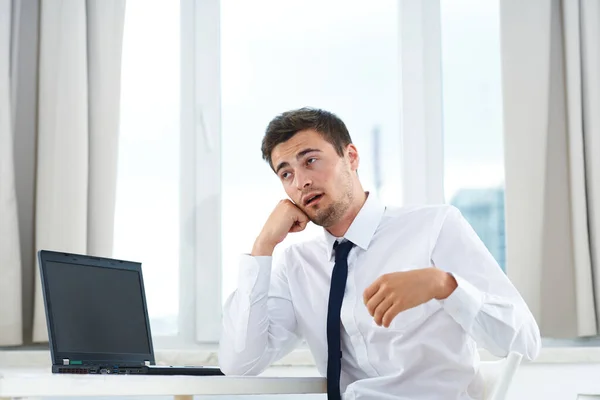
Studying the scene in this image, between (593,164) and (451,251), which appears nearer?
(451,251)

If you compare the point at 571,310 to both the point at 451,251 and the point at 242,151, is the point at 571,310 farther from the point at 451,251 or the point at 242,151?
the point at 242,151

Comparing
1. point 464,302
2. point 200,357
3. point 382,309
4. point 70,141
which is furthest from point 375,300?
point 70,141

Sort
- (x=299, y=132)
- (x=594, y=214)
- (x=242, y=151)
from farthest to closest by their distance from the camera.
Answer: (x=242, y=151)
(x=594, y=214)
(x=299, y=132)

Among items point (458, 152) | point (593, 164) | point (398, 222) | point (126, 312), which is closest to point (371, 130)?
point (458, 152)

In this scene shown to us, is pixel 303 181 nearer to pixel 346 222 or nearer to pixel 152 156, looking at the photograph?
pixel 346 222

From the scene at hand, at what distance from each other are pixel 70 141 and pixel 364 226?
113 cm

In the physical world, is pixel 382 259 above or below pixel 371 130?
below

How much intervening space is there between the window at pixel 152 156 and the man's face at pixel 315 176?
2.90ft

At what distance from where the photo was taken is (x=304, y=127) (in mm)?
1922

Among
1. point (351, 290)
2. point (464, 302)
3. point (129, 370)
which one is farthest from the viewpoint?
point (351, 290)

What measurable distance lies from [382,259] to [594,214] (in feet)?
3.44

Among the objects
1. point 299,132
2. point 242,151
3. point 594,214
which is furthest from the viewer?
point 242,151

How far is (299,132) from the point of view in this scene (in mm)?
1914

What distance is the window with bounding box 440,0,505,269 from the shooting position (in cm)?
273
